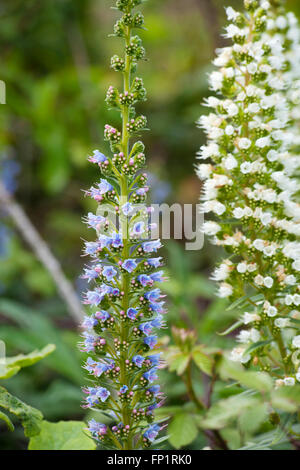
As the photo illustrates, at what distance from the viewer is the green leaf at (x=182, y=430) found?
2.32 metres

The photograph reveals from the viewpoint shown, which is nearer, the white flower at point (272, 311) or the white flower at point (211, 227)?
the white flower at point (272, 311)

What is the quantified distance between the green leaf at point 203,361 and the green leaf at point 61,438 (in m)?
0.63

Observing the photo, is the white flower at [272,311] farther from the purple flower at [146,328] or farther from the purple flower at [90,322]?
the purple flower at [90,322]

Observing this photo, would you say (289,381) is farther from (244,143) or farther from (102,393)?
(244,143)

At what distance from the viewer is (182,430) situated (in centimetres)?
239

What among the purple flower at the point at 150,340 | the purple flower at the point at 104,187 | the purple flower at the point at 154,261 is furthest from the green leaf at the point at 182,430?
the purple flower at the point at 104,187

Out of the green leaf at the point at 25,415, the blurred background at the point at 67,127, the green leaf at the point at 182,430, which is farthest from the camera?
the blurred background at the point at 67,127

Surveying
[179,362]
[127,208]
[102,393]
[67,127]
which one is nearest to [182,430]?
[179,362]

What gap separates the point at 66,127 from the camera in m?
6.61

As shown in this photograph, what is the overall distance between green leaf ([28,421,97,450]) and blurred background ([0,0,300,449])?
95.3 inches

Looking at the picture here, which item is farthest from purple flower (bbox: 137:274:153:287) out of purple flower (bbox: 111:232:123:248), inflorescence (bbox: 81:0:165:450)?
purple flower (bbox: 111:232:123:248)

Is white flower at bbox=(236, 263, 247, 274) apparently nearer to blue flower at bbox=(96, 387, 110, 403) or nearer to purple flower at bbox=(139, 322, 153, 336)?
purple flower at bbox=(139, 322, 153, 336)

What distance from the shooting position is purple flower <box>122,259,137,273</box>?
6.16 ft

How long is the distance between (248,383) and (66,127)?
18.3 feet
